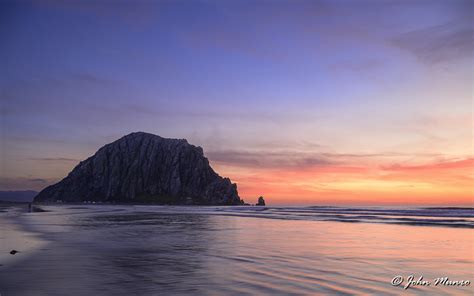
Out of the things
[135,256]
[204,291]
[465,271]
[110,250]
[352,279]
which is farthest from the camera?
[110,250]

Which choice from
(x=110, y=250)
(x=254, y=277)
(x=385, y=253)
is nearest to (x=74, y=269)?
(x=110, y=250)

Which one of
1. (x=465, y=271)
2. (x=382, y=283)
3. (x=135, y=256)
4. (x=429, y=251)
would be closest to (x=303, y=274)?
(x=382, y=283)

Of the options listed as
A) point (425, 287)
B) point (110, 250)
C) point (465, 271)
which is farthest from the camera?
point (110, 250)

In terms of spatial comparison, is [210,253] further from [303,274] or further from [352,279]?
[352,279]

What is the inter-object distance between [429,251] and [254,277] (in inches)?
501

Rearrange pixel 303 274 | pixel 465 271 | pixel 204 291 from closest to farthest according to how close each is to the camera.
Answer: pixel 204 291, pixel 303 274, pixel 465 271

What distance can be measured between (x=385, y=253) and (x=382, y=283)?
790 centimetres

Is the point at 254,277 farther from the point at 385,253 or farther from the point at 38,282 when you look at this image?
the point at 385,253

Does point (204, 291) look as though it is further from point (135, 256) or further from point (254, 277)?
point (135, 256)

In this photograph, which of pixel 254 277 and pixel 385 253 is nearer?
pixel 254 277

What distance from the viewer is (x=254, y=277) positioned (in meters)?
14.1

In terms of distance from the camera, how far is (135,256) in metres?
19.4

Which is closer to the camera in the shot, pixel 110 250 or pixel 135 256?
pixel 135 256

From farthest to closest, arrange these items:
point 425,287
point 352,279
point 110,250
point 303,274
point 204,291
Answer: point 110,250, point 303,274, point 352,279, point 425,287, point 204,291
